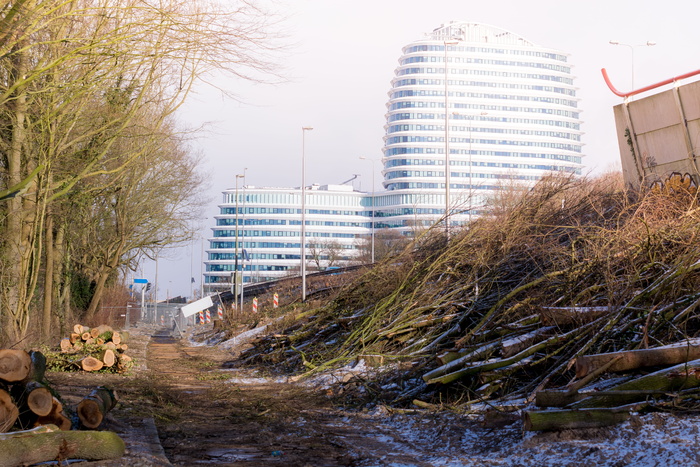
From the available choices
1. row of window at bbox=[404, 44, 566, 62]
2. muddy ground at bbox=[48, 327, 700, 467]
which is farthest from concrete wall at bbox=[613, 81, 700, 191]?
row of window at bbox=[404, 44, 566, 62]

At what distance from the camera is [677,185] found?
45.6 ft

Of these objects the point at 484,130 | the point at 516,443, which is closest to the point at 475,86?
the point at 484,130

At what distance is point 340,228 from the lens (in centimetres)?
16025

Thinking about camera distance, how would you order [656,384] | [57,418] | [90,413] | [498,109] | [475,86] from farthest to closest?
[475,86], [498,109], [90,413], [57,418], [656,384]

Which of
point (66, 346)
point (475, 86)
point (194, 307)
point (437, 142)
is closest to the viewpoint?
point (66, 346)

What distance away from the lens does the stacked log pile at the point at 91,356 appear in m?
16.9

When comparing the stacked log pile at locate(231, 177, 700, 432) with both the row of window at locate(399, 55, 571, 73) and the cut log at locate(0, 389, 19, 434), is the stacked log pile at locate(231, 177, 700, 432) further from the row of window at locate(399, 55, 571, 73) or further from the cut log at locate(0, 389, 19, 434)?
the row of window at locate(399, 55, 571, 73)

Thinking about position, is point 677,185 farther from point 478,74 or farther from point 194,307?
point 478,74

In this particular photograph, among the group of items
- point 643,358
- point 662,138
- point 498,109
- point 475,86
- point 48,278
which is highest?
point 475,86

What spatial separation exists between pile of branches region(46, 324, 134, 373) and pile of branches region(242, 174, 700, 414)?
3642 millimetres

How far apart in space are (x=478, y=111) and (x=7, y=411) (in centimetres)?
17517

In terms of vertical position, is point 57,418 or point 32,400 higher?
point 32,400

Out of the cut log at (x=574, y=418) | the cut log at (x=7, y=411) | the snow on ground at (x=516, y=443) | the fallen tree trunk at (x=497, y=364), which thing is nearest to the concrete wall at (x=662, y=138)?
the fallen tree trunk at (x=497, y=364)

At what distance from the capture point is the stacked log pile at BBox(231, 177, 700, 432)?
31.5ft
